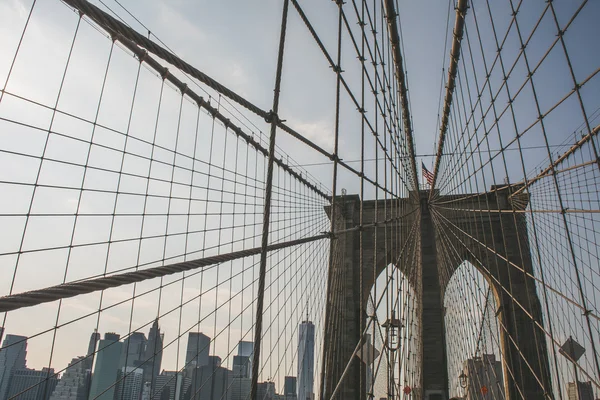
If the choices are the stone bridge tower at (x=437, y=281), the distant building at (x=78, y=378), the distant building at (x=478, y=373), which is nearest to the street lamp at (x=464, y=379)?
the distant building at (x=478, y=373)

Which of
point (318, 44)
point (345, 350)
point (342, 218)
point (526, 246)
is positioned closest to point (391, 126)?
point (318, 44)

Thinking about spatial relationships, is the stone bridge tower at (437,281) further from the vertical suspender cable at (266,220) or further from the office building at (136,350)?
the vertical suspender cable at (266,220)

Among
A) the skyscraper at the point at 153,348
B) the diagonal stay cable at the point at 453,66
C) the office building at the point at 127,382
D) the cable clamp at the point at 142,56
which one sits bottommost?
the office building at the point at 127,382

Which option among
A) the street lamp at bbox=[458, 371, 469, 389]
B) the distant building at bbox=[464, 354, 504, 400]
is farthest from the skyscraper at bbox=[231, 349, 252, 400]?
the street lamp at bbox=[458, 371, 469, 389]

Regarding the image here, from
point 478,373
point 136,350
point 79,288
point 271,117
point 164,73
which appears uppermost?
point 164,73

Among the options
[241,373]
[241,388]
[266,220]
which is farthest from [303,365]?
[266,220]

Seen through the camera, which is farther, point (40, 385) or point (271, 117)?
point (40, 385)

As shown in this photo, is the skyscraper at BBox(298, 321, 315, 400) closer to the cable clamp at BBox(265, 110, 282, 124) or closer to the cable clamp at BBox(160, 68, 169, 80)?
the cable clamp at BBox(160, 68, 169, 80)

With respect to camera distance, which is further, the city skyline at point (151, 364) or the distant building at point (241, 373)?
the distant building at point (241, 373)

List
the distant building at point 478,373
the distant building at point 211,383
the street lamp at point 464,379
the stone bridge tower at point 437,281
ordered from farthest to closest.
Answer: the stone bridge tower at point 437,281
the street lamp at point 464,379
the distant building at point 478,373
the distant building at point 211,383

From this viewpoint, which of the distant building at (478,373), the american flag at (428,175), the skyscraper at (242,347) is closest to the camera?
the skyscraper at (242,347)

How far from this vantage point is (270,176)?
2.42 m

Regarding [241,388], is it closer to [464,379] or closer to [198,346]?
[198,346]

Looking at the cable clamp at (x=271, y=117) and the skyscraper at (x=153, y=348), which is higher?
the cable clamp at (x=271, y=117)
